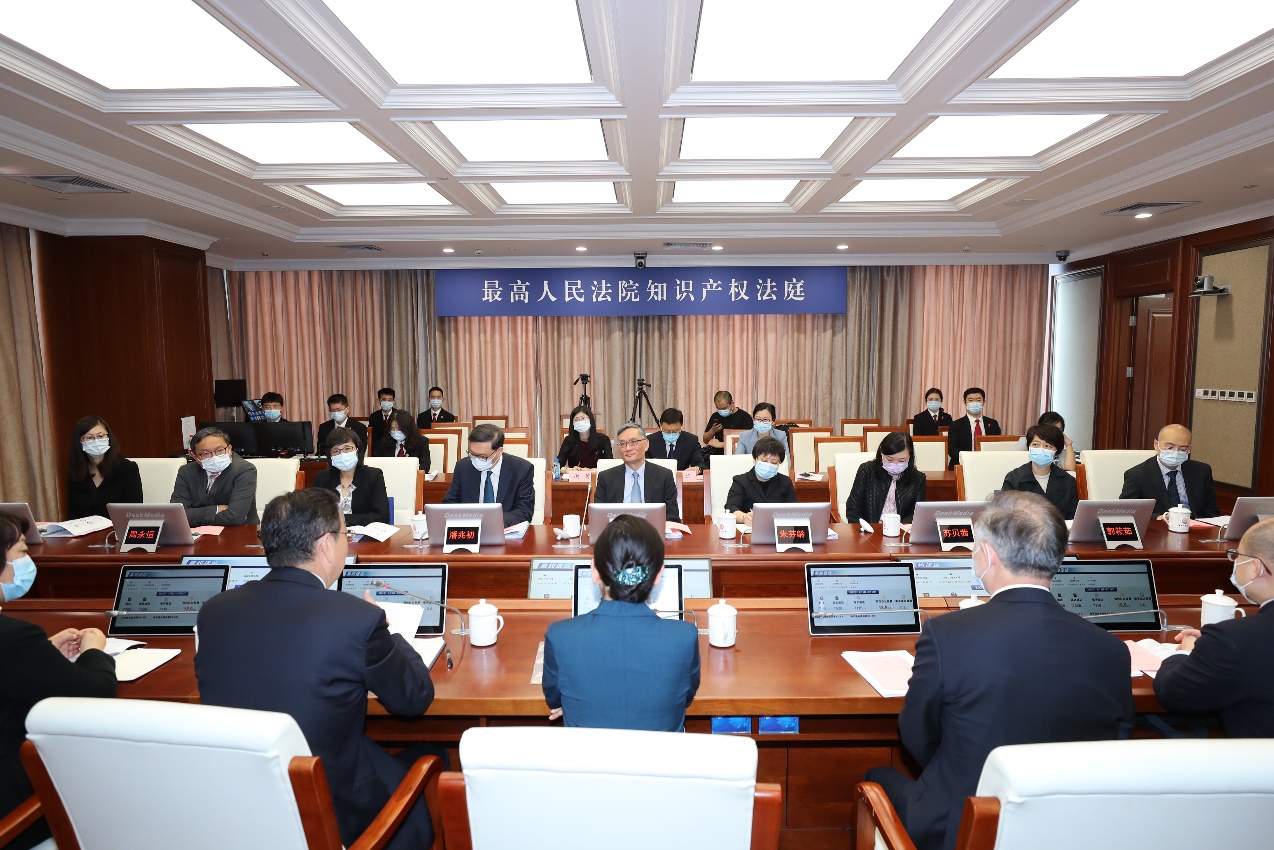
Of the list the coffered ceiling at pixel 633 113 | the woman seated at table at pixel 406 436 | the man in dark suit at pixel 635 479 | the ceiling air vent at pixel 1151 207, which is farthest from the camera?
the woman seated at table at pixel 406 436

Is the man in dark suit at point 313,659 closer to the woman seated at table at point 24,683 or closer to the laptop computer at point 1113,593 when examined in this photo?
the woman seated at table at point 24,683

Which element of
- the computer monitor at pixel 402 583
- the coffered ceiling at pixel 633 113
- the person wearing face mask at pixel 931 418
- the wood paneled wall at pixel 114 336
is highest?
the coffered ceiling at pixel 633 113

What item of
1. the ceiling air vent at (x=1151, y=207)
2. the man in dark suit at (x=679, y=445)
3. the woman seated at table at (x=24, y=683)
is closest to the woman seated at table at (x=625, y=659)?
the woman seated at table at (x=24, y=683)

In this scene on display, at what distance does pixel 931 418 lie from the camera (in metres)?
7.81

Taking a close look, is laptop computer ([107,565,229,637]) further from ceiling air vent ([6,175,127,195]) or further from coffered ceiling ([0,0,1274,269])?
ceiling air vent ([6,175,127,195])

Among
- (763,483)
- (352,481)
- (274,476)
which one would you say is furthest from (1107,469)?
(274,476)

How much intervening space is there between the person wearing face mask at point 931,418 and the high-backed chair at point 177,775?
23.7ft

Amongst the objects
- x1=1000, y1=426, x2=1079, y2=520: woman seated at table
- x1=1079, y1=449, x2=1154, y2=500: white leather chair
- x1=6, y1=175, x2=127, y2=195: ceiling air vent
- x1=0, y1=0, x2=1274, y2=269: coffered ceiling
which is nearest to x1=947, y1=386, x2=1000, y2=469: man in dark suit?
x1=0, y1=0, x2=1274, y2=269: coffered ceiling

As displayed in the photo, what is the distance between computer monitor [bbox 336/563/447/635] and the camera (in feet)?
7.34

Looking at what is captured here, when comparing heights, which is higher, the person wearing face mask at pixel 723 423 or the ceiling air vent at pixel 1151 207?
the ceiling air vent at pixel 1151 207

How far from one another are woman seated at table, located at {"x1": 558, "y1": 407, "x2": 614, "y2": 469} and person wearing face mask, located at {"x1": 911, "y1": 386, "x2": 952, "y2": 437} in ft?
11.5

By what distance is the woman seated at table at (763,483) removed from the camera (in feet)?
13.2

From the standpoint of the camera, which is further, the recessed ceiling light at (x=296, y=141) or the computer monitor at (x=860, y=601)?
the recessed ceiling light at (x=296, y=141)

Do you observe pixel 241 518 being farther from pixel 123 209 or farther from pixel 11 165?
→ pixel 123 209
